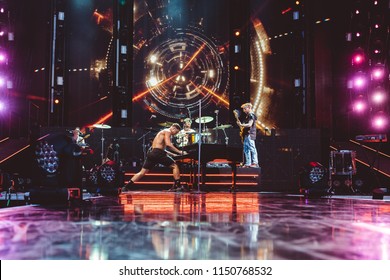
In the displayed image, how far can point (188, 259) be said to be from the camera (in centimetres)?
135

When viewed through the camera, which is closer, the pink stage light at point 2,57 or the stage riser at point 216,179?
the stage riser at point 216,179

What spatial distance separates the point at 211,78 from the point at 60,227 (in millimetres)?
10647

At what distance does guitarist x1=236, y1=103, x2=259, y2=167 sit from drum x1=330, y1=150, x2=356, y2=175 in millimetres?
1668

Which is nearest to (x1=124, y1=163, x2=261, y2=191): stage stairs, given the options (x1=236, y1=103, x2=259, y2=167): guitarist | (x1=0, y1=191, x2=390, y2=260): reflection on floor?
(x1=236, y1=103, x2=259, y2=167): guitarist

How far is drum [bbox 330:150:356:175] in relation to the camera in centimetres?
841

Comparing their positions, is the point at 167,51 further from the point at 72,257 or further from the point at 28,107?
the point at 72,257

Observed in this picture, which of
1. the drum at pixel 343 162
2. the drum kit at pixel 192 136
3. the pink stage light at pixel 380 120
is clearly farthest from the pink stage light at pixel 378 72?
the drum kit at pixel 192 136

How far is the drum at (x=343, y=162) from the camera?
841 cm

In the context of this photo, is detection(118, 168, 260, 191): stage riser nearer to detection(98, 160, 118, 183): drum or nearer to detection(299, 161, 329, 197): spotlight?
detection(98, 160, 118, 183): drum

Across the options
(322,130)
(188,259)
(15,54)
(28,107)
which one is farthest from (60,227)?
(15,54)

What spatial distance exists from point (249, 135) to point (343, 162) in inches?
81.5

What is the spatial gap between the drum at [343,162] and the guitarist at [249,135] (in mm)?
1668

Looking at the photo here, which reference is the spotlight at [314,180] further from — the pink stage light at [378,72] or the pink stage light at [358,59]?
the pink stage light at [358,59]
